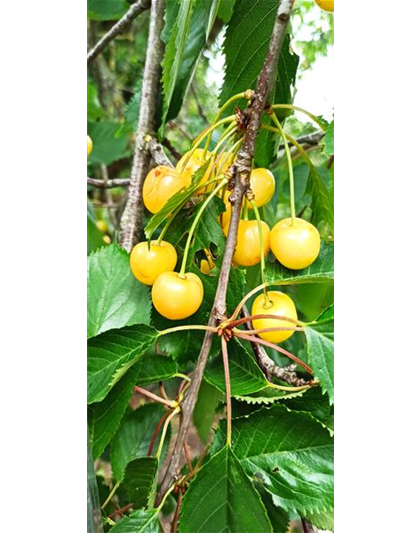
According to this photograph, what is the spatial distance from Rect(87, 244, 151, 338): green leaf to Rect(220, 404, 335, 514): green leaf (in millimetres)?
147

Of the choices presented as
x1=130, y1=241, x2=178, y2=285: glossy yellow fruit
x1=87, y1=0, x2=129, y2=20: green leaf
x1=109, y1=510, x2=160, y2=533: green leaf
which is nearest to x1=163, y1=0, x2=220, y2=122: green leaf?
x1=130, y1=241, x2=178, y2=285: glossy yellow fruit

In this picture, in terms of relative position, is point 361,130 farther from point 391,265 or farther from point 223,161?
point 223,161

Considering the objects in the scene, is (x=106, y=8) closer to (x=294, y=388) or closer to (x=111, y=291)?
(x=111, y=291)

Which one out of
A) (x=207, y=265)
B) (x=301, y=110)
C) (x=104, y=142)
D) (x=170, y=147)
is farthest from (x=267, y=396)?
(x=104, y=142)

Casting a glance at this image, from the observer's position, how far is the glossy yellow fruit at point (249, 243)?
0.47 m

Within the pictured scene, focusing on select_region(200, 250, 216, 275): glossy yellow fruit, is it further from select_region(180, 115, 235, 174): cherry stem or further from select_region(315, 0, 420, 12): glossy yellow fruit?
select_region(315, 0, 420, 12): glossy yellow fruit

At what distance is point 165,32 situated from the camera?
537 millimetres

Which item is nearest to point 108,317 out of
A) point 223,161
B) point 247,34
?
point 223,161

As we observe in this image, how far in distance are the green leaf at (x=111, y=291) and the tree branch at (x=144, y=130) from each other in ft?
0.25

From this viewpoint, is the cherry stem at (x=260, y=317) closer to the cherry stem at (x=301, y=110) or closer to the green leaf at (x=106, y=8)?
the cherry stem at (x=301, y=110)

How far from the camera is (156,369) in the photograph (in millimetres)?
535

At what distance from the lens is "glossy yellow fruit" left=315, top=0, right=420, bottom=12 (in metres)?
0.32
